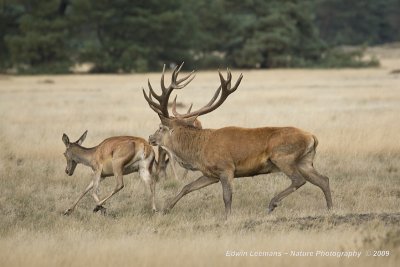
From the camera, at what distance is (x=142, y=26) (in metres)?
52.8

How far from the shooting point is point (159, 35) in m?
53.8

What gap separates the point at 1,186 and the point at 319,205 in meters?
4.78

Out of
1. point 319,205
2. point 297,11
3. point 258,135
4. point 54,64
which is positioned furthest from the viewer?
Answer: point 297,11

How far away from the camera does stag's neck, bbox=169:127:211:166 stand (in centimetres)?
1048

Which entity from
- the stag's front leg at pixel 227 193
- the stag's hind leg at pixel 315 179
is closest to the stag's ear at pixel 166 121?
the stag's front leg at pixel 227 193

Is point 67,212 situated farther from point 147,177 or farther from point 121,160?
point 147,177

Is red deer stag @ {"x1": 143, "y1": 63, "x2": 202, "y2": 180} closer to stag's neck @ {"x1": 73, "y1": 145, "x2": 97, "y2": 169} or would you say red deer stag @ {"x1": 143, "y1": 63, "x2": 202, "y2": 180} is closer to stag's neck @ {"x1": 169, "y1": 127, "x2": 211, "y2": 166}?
stag's neck @ {"x1": 169, "y1": 127, "x2": 211, "y2": 166}

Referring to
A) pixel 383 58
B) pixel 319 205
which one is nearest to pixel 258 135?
pixel 319 205

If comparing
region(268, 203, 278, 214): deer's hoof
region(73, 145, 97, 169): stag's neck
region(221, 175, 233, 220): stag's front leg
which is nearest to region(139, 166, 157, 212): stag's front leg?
region(73, 145, 97, 169): stag's neck

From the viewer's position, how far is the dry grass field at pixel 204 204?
7.46 meters

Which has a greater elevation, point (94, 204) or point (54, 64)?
point (94, 204)

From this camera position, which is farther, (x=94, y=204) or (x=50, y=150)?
(x=50, y=150)

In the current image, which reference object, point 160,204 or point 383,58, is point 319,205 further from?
point 383,58

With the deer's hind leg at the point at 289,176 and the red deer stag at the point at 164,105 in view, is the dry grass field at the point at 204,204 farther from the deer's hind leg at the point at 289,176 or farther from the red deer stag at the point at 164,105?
the red deer stag at the point at 164,105
